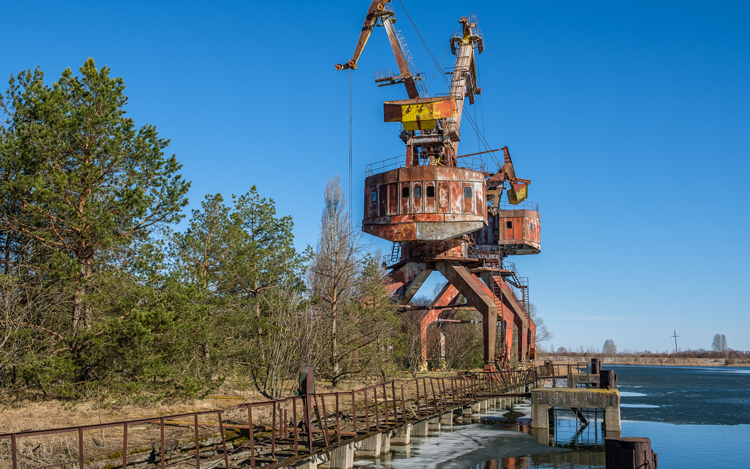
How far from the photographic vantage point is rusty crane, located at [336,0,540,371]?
34406 mm

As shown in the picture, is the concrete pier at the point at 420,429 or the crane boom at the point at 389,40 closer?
the concrete pier at the point at 420,429

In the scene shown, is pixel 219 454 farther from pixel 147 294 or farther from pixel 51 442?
pixel 147 294

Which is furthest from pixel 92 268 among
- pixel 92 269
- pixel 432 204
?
pixel 432 204

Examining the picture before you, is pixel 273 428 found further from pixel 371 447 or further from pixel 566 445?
pixel 566 445

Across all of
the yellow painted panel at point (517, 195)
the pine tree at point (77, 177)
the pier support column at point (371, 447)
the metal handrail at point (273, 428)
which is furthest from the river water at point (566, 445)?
the yellow painted panel at point (517, 195)

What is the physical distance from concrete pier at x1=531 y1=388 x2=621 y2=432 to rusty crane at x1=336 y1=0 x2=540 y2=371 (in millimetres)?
12017

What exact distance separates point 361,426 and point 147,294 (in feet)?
22.0

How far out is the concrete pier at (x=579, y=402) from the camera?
2302cm

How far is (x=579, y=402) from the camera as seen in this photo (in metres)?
23.2

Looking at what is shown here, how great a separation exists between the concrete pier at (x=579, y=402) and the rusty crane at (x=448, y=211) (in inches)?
473

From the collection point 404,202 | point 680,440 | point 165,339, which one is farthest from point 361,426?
point 404,202

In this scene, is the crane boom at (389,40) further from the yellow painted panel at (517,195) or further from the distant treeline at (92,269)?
the distant treeline at (92,269)

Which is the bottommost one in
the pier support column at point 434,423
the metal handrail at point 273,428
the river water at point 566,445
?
the river water at point 566,445

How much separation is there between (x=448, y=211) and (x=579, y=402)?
533 inches
